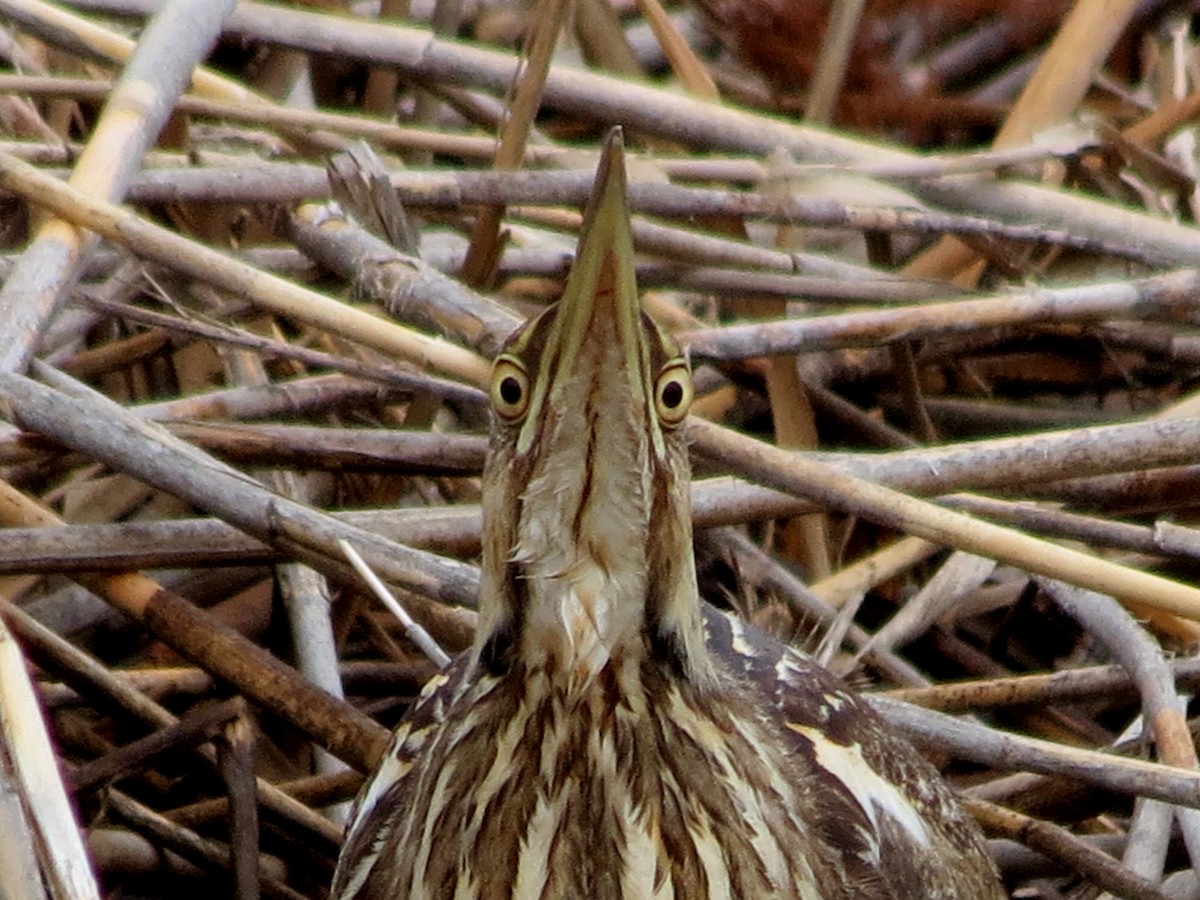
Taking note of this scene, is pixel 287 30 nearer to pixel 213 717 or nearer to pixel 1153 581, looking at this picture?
pixel 213 717

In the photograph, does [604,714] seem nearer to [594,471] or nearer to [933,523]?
[594,471]

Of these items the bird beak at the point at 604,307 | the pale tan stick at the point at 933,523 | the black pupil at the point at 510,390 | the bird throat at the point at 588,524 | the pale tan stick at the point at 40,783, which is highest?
the pale tan stick at the point at 933,523

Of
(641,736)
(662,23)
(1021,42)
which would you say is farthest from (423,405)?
(1021,42)

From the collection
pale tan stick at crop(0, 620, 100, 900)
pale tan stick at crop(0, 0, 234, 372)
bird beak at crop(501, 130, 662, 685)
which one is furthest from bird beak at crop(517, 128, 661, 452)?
pale tan stick at crop(0, 0, 234, 372)

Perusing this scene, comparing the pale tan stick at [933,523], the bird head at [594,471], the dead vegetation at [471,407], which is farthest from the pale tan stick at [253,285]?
the bird head at [594,471]

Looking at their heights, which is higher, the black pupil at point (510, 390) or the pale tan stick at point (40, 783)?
the black pupil at point (510, 390)

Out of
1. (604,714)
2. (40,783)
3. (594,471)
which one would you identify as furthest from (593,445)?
(40,783)

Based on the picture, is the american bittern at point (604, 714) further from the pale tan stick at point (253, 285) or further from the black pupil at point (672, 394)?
the pale tan stick at point (253, 285)
